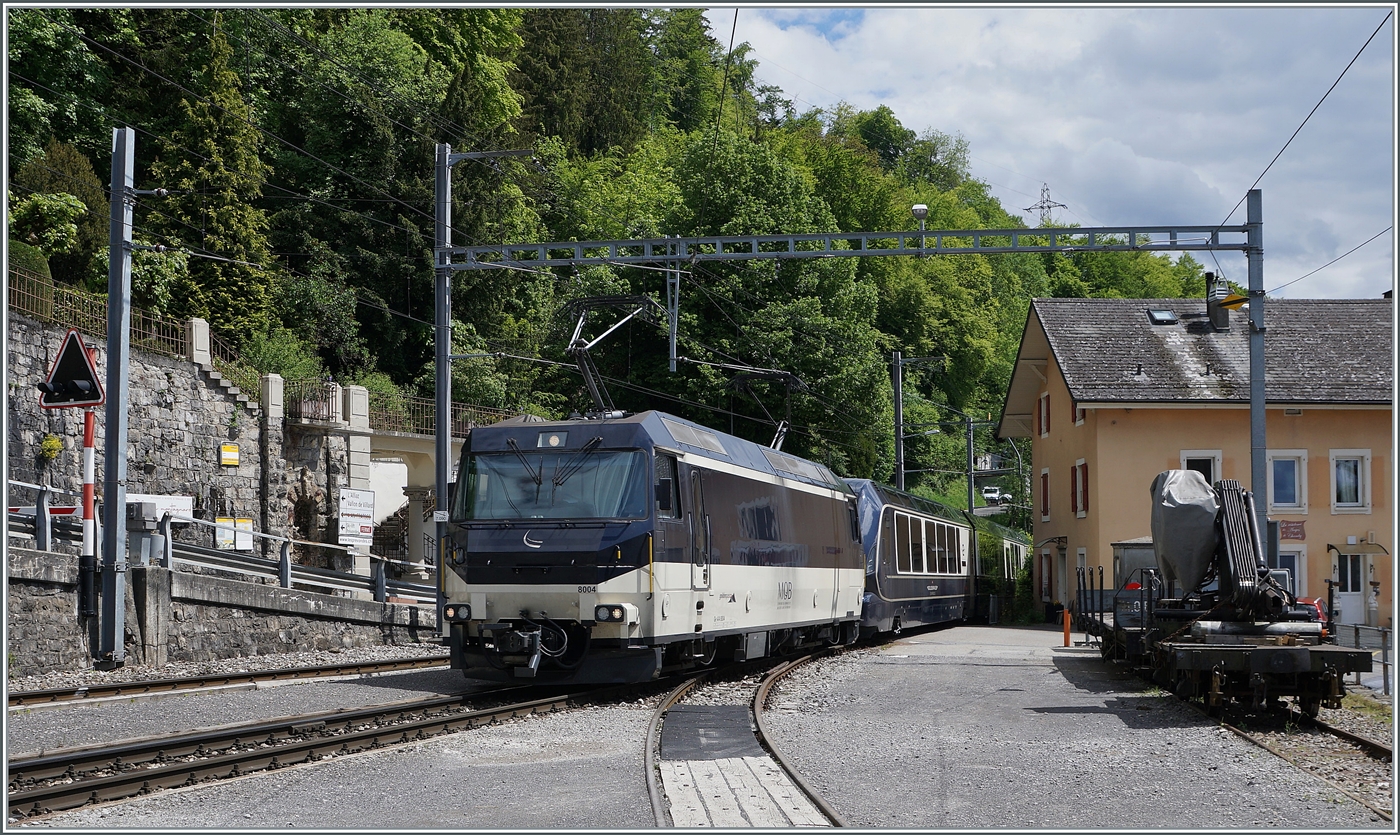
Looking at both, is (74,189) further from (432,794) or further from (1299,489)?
(1299,489)

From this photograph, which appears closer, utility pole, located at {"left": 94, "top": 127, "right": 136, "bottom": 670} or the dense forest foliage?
utility pole, located at {"left": 94, "top": 127, "right": 136, "bottom": 670}

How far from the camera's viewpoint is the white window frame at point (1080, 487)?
36531 mm

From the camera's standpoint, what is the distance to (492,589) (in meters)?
14.4

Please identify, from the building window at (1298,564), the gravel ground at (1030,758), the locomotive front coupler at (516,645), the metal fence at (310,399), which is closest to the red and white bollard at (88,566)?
the locomotive front coupler at (516,645)

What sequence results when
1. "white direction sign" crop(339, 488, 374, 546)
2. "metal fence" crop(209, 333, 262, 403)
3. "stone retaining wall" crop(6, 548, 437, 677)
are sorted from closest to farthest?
"stone retaining wall" crop(6, 548, 437, 677)
"white direction sign" crop(339, 488, 374, 546)
"metal fence" crop(209, 333, 262, 403)

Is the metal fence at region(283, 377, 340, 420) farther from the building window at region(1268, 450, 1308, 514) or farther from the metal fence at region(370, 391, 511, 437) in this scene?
the building window at region(1268, 450, 1308, 514)

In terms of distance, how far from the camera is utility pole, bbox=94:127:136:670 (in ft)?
57.6

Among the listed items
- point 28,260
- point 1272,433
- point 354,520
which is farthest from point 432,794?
point 1272,433

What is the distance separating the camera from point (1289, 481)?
34.9 meters

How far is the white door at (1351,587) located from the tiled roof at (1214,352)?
13.4 ft

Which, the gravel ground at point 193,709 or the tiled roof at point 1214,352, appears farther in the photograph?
the tiled roof at point 1214,352

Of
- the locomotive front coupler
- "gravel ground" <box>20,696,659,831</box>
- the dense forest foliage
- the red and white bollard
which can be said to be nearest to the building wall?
the dense forest foliage

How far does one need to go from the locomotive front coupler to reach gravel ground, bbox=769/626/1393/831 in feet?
8.54

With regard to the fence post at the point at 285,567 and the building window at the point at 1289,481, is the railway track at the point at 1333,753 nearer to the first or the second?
the fence post at the point at 285,567
